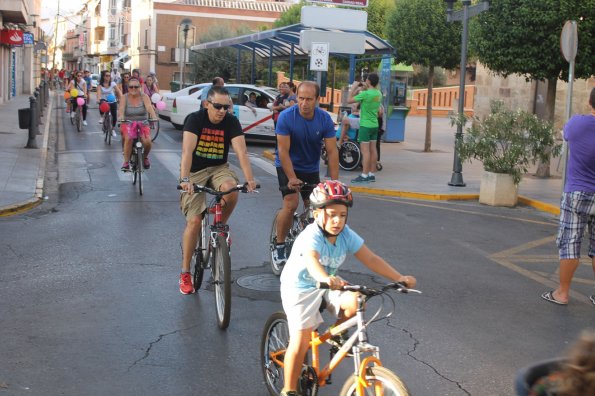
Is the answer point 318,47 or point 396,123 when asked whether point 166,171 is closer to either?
point 318,47

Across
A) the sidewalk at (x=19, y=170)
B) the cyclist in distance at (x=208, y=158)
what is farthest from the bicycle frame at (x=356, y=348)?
the sidewalk at (x=19, y=170)

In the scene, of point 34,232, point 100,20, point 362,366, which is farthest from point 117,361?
point 100,20

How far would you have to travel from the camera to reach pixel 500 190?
12.7 m

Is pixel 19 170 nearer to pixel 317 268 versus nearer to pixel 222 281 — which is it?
pixel 222 281

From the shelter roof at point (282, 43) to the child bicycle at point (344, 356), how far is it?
46.2ft

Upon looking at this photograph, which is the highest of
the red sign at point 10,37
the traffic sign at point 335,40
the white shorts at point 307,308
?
the red sign at point 10,37

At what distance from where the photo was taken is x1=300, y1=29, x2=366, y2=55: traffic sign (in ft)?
49.9

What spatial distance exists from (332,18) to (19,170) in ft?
23.2

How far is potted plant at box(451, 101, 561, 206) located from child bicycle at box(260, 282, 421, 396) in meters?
8.71

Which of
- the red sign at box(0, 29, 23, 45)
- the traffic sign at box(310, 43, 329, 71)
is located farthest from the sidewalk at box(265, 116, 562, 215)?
the red sign at box(0, 29, 23, 45)

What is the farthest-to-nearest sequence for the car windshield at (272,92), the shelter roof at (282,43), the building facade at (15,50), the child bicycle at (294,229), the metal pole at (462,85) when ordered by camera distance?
the building facade at (15,50) < the car windshield at (272,92) < the shelter roof at (282,43) < the metal pole at (462,85) < the child bicycle at (294,229)

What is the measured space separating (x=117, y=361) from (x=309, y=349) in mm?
1608

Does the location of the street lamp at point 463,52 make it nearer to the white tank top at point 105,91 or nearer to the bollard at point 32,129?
the bollard at point 32,129

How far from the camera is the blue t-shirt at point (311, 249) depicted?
13.4 ft
